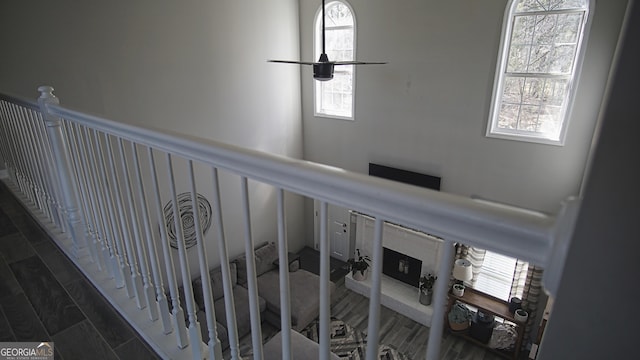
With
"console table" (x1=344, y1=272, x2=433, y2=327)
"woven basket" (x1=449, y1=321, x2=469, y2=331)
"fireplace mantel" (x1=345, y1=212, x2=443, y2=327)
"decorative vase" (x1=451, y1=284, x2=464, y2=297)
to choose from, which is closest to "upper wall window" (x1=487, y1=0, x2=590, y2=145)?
"fireplace mantel" (x1=345, y1=212, x2=443, y2=327)

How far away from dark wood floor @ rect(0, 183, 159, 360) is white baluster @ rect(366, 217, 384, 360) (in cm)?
107

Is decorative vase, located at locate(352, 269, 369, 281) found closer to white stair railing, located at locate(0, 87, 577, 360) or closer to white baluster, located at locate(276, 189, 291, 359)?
white stair railing, located at locate(0, 87, 577, 360)

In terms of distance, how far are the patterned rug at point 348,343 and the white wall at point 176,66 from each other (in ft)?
6.77

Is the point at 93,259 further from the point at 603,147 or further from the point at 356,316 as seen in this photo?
the point at 356,316

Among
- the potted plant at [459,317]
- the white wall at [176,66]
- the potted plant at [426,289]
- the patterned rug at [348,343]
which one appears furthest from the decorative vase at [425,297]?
the white wall at [176,66]

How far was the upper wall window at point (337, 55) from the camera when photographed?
6.30m

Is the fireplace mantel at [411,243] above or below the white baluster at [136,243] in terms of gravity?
below

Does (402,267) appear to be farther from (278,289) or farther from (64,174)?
(64,174)

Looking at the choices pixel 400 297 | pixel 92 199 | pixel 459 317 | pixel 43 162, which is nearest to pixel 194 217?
A: pixel 92 199

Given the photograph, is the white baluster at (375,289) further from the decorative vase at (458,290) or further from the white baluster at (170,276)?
the decorative vase at (458,290)

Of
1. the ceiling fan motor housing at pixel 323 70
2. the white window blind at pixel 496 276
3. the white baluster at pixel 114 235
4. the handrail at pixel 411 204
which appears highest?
the ceiling fan motor housing at pixel 323 70

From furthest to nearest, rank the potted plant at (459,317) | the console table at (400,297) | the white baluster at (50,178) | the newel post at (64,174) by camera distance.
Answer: the console table at (400,297) < the potted plant at (459,317) < the white baluster at (50,178) < the newel post at (64,174)

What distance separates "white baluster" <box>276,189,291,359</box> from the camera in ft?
2.41

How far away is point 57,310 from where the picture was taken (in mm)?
1614
